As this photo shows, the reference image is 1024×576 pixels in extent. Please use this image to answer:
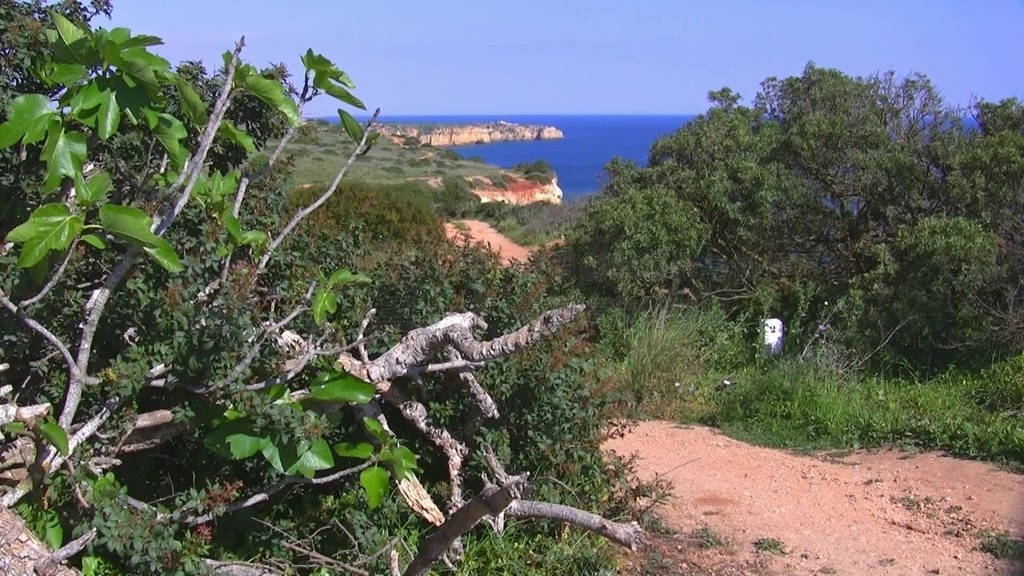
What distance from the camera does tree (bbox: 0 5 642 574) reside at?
3074 mm

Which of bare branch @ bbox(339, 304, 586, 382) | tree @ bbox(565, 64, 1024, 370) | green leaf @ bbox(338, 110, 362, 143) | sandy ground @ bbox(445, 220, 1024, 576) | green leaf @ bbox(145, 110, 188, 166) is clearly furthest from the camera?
tree @ bbox(565, 64, 1024, 370)

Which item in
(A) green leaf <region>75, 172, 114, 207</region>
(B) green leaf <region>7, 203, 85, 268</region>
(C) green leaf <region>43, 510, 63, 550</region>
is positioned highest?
(A) green leaf <region>75, 172, 114, 207</region>

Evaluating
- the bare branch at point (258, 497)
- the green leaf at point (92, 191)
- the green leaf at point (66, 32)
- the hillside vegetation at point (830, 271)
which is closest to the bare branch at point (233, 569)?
the bare branch at point (258, 497)

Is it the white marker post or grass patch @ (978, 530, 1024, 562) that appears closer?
grass patch @ (978, 530, 1024, 562)

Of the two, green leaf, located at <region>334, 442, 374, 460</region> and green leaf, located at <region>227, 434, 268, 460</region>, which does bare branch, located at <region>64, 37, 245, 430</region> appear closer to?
green leaf, located at <region>227, 434, 268, 460</region>

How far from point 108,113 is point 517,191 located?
3968cm

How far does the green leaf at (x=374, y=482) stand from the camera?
3.57 m

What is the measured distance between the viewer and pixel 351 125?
3.93 meters

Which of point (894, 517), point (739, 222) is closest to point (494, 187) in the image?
point (739, 222)

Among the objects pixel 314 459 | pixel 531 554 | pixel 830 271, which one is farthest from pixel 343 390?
pixel 830 271

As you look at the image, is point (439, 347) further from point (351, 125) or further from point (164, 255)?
point (164, 255)

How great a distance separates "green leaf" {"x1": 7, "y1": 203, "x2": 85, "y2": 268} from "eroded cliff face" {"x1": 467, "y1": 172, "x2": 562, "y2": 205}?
115 feet

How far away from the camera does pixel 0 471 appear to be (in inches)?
135

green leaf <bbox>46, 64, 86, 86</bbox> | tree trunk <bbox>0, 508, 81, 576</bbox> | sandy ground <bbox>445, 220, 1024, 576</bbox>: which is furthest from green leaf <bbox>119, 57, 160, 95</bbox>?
sandy ground <bbox>445, 220, 1024, 576</bbox>
